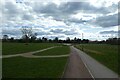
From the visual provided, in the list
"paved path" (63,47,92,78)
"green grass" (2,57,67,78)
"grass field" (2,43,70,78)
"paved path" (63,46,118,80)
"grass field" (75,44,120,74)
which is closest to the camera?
"paved path" (63,47,92,78)

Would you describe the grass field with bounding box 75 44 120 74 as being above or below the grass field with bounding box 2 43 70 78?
below

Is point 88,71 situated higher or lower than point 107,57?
higher

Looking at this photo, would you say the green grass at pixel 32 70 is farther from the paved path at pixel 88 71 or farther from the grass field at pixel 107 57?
the grass field at pixel 107 57

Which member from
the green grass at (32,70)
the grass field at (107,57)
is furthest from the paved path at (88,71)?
the grass field at (107,57)

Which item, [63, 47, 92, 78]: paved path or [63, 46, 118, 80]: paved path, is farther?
[63, 46, 118, 80]: paved path

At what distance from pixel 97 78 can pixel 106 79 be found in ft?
1.98

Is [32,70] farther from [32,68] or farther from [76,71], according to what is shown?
[76,71]

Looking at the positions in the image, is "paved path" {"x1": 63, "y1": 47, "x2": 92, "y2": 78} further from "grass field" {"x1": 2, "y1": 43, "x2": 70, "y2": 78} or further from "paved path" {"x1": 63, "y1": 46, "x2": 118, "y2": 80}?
"grass field" {"x1": 2, "y1": 43, "x2": 70, "y2": 78}

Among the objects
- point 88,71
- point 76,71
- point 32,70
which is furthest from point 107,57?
point 32,70

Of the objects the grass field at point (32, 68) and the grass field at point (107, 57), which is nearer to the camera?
the grass field at point (32, 68)

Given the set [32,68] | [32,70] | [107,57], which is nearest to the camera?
[32,70]

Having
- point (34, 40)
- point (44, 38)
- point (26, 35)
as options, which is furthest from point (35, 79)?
point (44, 38)

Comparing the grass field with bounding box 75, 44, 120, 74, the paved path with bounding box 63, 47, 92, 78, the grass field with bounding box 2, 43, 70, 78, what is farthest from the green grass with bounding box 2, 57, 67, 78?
the grass field with bounding box 75, 44, 120, 74

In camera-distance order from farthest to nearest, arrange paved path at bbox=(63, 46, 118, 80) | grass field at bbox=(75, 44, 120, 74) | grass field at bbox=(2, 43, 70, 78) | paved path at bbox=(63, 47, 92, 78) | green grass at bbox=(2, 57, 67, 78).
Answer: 1. grass field at bbox=(75, 44, 120, 74)
2. grass field at bbox=(2, 43, 70, 78)
3. green grass at bbox=(2, 57, 67, 78)
4. paved path at bbox=(63, 46, 118, 80)
5. paved path at bbox=(63, 47, 92, 78)
